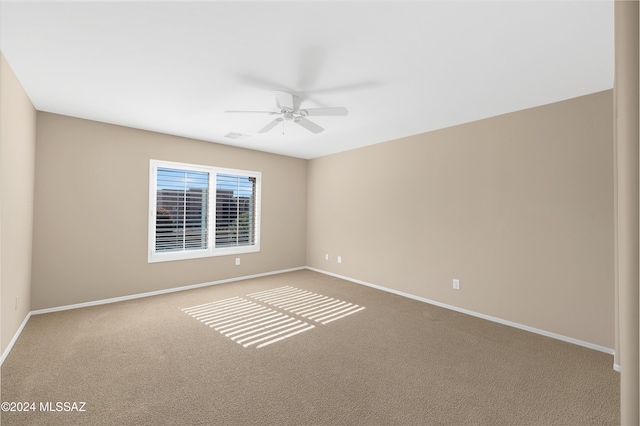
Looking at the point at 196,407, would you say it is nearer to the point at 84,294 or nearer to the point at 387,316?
the point at 387,316

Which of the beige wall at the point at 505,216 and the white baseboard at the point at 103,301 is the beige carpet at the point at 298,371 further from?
the beige wall at the point at 505,216

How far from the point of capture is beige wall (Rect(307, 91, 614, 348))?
9.64 ft

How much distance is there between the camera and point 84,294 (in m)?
3.93

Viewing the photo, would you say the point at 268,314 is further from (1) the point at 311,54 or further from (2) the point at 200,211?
(1) the point at 311,54

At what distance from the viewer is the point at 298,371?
245 centimetres

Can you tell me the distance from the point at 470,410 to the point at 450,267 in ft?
7.49

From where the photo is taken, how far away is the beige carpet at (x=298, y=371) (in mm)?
1951

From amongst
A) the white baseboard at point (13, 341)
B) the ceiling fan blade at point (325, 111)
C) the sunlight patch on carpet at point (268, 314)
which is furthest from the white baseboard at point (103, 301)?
the ceiling fan blade at point (325, 111)

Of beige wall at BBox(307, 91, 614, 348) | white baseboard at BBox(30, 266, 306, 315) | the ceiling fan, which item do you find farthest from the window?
the ceiling fan

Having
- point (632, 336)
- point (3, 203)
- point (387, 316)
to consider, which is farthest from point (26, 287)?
point (632, 336)

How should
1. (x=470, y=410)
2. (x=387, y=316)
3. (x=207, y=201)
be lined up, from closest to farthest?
(x=470, y=410)
(x=387, y=316)
(x=207, y=201)

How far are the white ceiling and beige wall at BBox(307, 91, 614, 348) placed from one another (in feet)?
1.51

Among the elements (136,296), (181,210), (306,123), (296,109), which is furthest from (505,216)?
(136,296)

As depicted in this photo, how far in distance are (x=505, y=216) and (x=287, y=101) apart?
2.90 metres
